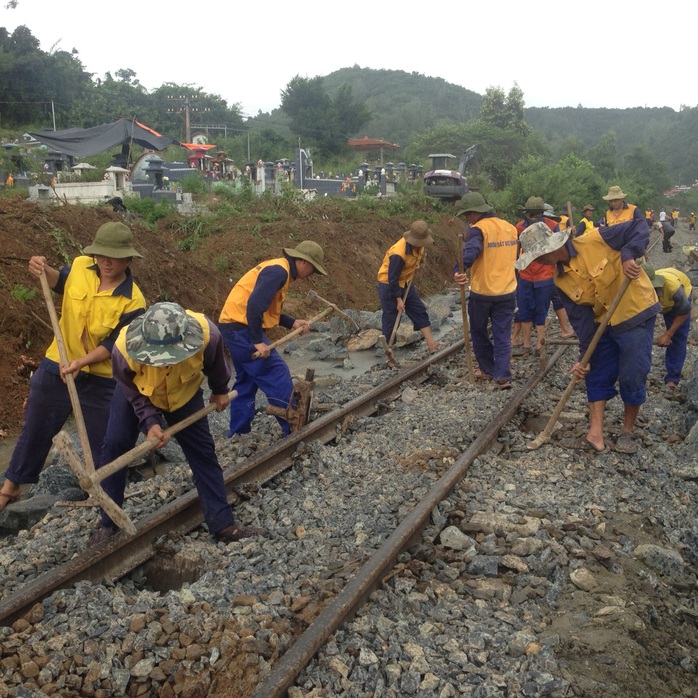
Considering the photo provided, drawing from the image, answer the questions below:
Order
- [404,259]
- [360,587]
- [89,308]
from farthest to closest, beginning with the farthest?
[404,259]
[89,308]
[360,587]

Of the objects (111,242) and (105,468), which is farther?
(111,242)

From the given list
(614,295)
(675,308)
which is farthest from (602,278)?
(675,308)

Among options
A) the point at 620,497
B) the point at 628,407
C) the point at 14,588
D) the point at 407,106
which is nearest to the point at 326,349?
the point at 628,407

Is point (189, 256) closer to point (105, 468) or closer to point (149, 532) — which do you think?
point (149, 532)

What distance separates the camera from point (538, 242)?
17.4 ft

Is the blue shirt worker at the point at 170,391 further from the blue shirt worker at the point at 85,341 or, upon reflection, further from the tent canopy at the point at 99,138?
the tent canopy at the point at 99,138

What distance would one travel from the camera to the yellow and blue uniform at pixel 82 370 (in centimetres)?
425

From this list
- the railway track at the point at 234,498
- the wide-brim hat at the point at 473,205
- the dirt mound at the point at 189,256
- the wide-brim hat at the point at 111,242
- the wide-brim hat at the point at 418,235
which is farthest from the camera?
the dirt mound at the point at 189,256

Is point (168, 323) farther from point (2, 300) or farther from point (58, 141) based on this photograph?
point (58, 141)

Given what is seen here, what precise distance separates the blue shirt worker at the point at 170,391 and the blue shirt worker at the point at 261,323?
140 cm

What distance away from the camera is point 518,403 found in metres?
6.60

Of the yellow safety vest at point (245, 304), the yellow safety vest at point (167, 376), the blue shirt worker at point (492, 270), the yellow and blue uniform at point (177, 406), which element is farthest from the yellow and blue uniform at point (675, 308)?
the yellow safety vest at point (167, 376)

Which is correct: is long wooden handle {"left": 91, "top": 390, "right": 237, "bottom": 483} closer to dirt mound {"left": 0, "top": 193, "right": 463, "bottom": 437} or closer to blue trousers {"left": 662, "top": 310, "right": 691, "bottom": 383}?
dirt mound {"left": 0, "top": 193, "right": 463, "bottom": 437}

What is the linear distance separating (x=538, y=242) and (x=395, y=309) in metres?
3.94
